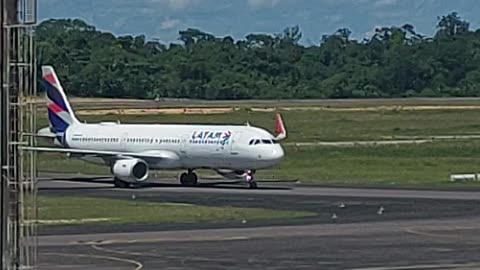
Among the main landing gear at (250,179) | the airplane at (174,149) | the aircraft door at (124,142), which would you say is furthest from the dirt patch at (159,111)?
the main landing gear at (250,179)

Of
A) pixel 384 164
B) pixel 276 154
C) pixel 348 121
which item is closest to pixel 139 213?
pixel 276 154

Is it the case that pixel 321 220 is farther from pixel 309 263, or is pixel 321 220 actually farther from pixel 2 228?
pixel 2 228

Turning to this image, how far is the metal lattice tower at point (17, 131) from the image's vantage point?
9.93 metres

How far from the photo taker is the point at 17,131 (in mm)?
10297

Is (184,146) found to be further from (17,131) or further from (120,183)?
(17,131)

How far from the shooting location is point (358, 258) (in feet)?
97.4

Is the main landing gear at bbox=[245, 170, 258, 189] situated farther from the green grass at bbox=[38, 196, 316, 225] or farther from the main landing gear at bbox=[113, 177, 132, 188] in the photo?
the green grass at bbox=[38, 196, 316, 225]

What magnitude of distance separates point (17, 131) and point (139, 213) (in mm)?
35281

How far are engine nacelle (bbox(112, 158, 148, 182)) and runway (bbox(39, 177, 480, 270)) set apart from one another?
6.56 meters

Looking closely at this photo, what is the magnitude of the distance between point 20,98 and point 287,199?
4267cm

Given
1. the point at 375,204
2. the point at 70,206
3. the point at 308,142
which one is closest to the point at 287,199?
the point at 375,204

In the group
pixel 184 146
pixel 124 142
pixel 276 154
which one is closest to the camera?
pixel 276 154

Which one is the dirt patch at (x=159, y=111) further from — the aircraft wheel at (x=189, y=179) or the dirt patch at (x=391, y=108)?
the aircraft wheel at (x=189, y=179)

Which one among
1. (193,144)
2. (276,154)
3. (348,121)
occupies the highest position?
(193,144)
